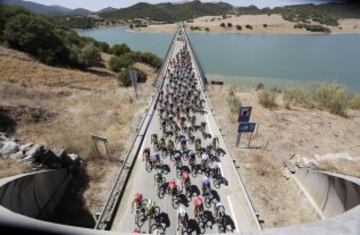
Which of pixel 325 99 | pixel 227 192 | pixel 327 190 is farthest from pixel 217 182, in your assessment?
pixel 325 99

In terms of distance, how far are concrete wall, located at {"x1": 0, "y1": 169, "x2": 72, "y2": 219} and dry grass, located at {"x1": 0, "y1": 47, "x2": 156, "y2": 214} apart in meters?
1.27

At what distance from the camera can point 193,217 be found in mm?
12812

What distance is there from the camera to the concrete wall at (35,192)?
958 cm

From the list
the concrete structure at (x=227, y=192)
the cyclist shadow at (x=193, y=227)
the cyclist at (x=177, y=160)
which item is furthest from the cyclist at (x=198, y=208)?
the cyclist at (x=177, y=160)

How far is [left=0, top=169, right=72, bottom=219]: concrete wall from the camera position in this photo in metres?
9.58

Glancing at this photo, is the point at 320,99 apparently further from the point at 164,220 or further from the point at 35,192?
the point at 35,192

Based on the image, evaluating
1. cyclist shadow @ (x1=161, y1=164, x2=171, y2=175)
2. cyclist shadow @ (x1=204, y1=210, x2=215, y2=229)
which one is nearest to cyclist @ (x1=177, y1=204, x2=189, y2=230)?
cyclist shadow @ (x1=204, y1=210, x2=215, y2=229)

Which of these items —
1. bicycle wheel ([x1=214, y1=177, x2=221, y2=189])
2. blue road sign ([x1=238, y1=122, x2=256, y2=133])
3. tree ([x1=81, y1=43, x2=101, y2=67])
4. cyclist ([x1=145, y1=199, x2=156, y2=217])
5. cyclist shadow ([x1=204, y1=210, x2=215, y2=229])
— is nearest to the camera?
cyclist ([x1=145, y1=199, x2=156, y2=217])

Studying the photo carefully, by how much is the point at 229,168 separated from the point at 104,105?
15.5 m

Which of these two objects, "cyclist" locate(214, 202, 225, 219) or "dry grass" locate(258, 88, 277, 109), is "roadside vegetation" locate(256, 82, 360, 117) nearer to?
"dry grass" locate(258, 88, 277, 109)

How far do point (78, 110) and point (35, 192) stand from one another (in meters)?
15.5

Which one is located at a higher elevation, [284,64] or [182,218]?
[182,218]

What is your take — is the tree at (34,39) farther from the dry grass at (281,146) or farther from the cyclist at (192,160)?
the cyclist at (192,160)

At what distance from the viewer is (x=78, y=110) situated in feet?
88.1
